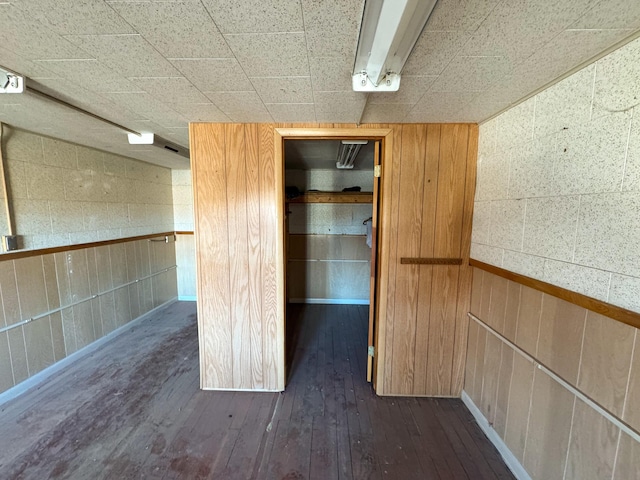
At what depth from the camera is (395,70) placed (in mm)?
1163

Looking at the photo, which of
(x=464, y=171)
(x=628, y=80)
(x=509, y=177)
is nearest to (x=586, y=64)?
(x=628, y=80)

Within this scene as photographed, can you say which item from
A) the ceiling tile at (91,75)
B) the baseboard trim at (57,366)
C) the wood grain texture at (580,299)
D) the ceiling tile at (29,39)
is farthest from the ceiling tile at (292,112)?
the baseboard trim at (57,366)

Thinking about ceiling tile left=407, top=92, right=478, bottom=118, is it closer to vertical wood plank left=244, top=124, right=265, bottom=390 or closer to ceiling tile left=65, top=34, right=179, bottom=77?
vertical wood plank left=244, top=124, right=265, bottom=390

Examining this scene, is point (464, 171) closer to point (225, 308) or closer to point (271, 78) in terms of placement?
point (271, 78)

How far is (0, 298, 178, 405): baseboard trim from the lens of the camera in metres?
2.06

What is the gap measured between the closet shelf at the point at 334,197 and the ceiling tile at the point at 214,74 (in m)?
2.65

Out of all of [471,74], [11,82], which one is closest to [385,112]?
[471,74]

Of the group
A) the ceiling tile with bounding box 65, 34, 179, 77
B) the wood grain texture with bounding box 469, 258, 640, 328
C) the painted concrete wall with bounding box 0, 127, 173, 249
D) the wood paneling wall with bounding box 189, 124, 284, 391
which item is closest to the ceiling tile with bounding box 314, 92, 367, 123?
the wood paneling wall with bounding box 189, 124, 284, 391

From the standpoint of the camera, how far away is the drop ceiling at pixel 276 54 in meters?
0.85

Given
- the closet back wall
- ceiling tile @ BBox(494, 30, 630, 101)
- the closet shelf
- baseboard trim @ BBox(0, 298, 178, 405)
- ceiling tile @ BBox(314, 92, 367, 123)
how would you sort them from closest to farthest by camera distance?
1. ceiling tile @ BBox(494, 30, 630, 101)
2. ceiling tile @ BBox(314, 92, 367, 123)
3. baseboard trim @ BBox(0, 298, 178, 405)
4. the closet shelf
5. the closet back wall

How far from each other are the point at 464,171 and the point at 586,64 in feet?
2.84

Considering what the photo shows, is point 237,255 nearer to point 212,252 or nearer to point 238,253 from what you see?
point 238,253

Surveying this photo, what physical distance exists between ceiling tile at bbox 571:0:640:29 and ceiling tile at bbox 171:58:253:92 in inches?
50.6

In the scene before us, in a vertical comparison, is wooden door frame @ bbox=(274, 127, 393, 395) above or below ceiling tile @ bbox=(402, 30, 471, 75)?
below
